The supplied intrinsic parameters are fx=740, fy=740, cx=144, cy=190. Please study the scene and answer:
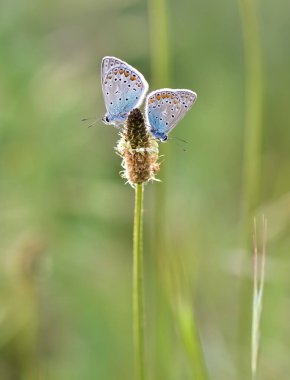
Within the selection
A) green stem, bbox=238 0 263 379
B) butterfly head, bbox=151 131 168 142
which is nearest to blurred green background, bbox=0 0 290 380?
green stem, bbox=238 0 263 379

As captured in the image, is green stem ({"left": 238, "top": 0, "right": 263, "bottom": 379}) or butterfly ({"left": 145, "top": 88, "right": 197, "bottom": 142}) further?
green stem ({"left": 238, "top": 0, "right": 263, "bottom": 379})

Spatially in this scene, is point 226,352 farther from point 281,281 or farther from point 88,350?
point 88,350

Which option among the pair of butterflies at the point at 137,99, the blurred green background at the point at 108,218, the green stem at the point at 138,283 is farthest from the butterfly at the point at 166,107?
the blurred green background at the point at 108,218

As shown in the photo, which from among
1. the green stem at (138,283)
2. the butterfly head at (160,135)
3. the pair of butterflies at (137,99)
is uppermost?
the pair of butterflies at (137,99)

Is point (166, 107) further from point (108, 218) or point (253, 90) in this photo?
point (108, 218)

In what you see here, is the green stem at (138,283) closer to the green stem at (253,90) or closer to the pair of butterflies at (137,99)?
the pair of butterflies at (137,99)

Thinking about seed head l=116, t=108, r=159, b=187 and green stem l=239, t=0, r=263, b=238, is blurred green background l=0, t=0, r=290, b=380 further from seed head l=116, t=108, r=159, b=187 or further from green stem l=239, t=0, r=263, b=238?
seed head l=116, t=108, r=159, b=187

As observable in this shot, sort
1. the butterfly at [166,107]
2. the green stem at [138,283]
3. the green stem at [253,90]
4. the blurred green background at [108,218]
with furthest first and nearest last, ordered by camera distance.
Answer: the blurred green background at [108,218] < the green stem at [253,90] < the butterfly at [166,107] < the green stem at [138,283]

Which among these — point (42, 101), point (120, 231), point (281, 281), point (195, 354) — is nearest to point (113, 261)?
point (120, 231)
